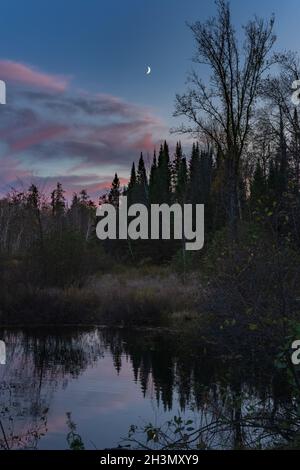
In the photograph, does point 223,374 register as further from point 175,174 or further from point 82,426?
point 175,174

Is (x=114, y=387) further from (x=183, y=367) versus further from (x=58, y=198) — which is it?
(x=58, y=198)

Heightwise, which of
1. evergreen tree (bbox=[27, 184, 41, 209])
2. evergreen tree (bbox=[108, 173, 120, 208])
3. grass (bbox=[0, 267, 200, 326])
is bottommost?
grass (bbox=[0, 267, 200, 326])

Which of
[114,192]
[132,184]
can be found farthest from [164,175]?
[114,192]

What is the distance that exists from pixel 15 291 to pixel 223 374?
14.4 m

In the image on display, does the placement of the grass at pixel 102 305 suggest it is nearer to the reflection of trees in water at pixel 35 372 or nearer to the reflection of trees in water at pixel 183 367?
the reflection of trees in water at pixel 183 367

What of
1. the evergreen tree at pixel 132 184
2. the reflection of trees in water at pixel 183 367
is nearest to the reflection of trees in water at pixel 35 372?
the reflection of trees in water at pixel 183 367

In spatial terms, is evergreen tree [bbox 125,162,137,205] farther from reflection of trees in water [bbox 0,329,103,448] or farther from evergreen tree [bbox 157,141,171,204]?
reflection of trees in water [bbox 0,329,103,448]

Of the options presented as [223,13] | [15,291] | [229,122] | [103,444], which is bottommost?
[103,444]

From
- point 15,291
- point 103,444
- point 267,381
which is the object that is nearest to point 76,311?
point 15,291

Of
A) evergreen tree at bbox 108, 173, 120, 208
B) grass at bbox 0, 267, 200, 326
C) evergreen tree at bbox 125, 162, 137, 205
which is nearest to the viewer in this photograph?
grass at bbox 0, 267, 200, 326

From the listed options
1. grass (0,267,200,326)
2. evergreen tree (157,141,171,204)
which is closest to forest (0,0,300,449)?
grass (0,267,200,326)

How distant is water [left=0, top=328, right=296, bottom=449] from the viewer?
1127 centimetres

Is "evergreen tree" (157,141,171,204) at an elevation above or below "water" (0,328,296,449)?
above

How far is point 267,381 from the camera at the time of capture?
540 inches
